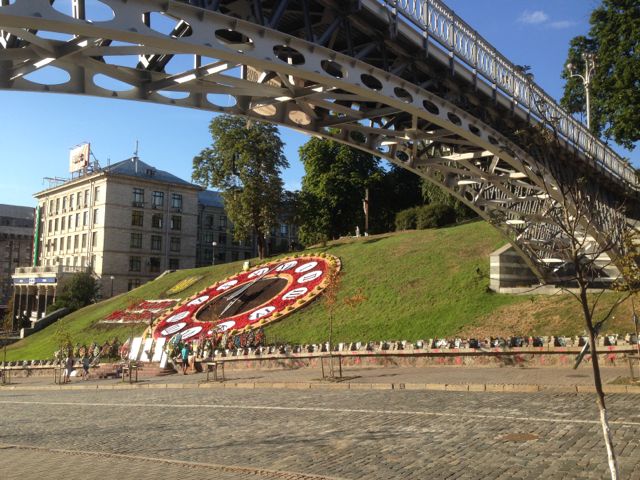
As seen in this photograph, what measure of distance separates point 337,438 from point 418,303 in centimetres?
1965

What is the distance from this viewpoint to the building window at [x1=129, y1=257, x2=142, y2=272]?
7656 cm

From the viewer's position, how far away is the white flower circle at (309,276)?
122ft

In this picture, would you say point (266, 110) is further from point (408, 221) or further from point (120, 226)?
point (120, 226)

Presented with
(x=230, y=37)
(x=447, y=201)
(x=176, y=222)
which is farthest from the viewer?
(x=176, y=222)

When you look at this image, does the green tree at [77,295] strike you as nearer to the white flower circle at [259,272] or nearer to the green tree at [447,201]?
the white flower circle at [259,272]

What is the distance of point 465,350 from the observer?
70.1ft

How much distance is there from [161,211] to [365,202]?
34359 mm

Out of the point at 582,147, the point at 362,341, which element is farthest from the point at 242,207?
the point at 582,147

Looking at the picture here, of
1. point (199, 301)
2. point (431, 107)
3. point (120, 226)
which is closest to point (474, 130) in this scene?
point (431, 107)

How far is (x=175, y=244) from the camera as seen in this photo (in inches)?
3211

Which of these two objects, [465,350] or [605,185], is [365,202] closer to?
[605,185]

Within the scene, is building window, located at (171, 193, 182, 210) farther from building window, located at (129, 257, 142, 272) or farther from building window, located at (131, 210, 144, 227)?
building window, located at (129, 257, 142, 272)

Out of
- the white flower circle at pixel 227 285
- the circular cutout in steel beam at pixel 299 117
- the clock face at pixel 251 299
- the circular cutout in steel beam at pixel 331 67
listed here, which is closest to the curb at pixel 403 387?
the clock face at pixel 251 299

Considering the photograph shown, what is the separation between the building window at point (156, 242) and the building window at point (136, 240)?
1.81 meters
